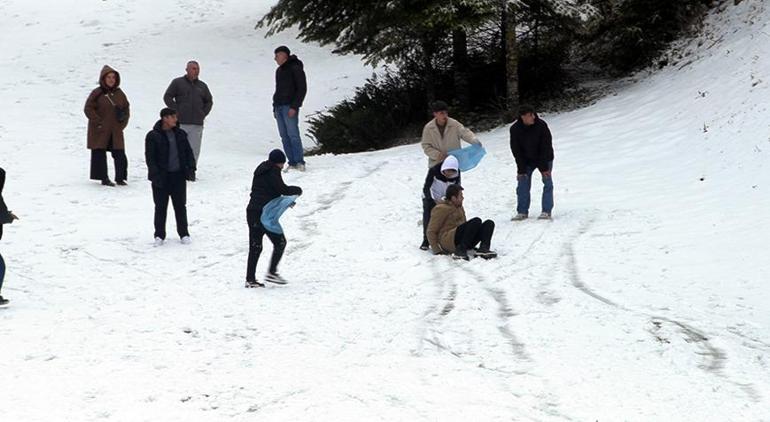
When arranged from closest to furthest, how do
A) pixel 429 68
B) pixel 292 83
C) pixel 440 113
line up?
1. pixel 440 113
2. pixel 292 83
3. pixel 429 68

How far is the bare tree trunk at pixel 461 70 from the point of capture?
20.3m

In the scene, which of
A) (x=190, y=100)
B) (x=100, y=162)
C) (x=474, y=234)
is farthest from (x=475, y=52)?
(x=474, y=234)

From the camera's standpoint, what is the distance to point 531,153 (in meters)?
12.2

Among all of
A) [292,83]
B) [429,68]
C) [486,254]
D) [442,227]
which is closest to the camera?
[486,254]

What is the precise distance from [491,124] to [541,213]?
7.21m

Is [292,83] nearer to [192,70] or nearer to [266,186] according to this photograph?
[192,70]

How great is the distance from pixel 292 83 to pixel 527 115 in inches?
203

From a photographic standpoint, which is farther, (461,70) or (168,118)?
(461,70)

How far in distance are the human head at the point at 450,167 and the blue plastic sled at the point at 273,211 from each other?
2412mm

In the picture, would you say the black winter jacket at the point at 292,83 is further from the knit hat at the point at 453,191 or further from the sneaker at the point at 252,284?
the sneaker at the point at 252,284

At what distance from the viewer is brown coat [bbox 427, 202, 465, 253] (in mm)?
10938

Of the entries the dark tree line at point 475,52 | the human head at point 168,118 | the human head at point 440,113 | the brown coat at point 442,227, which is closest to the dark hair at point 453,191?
the brown coat at point 442,227

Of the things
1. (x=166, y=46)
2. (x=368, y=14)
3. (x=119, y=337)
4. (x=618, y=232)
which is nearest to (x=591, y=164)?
(x=618, y=232)

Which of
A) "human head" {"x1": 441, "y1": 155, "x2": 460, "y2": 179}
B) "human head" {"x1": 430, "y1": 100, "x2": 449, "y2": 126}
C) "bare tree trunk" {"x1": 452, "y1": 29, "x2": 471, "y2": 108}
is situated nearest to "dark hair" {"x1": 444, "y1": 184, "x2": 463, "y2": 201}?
"human head" {"x1": 441, "y1": 155, "x2": 460, "y2": 179}
